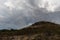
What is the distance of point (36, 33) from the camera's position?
43.7 m

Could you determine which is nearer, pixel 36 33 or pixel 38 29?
pixel 36 33

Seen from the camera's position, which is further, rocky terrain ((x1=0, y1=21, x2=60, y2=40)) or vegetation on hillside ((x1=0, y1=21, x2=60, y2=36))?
vegetation on hillside ((x1=0, y1=21, x2=60, y2=36))

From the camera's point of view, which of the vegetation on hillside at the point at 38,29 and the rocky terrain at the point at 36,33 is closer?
the rocky terrain at the point at 36,33

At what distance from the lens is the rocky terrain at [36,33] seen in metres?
42.0

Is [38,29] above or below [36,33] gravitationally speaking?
above

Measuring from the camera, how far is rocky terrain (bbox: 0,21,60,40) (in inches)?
1655

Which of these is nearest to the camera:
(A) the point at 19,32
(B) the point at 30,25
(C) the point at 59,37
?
(C) the point at 59,37

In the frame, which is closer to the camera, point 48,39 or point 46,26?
point 48,39

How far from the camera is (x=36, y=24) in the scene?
4747cm

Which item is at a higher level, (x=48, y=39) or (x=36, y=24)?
(x=36, y=24)

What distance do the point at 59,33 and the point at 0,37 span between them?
1279cm

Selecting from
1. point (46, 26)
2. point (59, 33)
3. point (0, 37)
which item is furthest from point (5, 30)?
point (59, 33)

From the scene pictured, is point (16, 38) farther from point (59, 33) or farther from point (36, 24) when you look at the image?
point (59, 33)

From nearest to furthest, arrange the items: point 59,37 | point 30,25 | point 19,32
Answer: point 59,37 → point 19,32 → point 30,25
